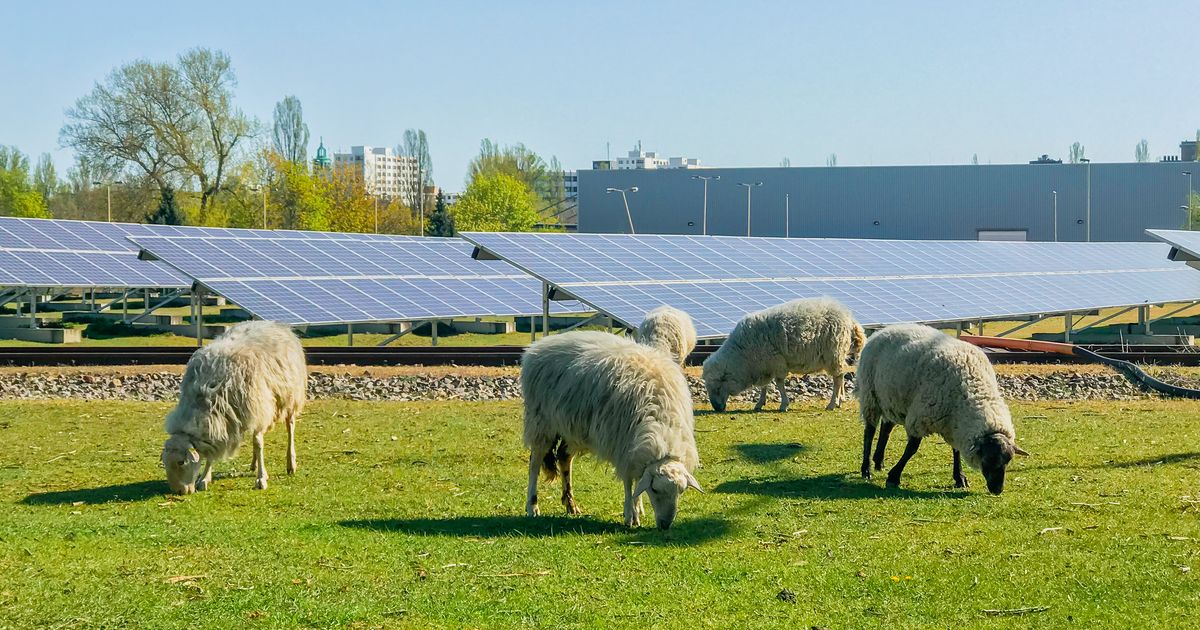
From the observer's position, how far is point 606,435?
33.1ft

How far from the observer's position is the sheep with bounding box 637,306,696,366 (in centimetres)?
1970

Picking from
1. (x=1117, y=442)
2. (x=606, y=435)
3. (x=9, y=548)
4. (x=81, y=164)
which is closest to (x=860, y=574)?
(x=606, y=435)

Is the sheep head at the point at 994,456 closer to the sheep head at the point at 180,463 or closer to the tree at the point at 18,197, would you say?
the sheep head at the point at 180,463

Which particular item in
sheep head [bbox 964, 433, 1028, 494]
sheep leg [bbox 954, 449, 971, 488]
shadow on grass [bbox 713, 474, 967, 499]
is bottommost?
shadow on grass [bbox 713, 474, 967, 499]

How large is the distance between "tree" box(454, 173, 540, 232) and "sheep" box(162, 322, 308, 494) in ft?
263

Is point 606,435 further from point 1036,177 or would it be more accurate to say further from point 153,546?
point 1036,177

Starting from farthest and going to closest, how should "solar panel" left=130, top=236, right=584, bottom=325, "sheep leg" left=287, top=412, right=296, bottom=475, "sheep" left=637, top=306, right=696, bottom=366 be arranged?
"solar panel" left=130, top=236, right=584, bottom=325 → "sheep" left=637, top=306, right=696, bottom=366 → "sheep leg" left=287, top=412, right=296, bottom=475

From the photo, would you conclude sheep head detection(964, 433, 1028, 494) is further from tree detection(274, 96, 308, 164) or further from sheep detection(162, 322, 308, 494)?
tree detection(274, 96, 308, 164)

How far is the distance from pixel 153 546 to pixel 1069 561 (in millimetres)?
6659

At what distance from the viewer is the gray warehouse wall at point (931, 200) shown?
84.9 metres

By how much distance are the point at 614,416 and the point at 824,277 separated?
24.2 m

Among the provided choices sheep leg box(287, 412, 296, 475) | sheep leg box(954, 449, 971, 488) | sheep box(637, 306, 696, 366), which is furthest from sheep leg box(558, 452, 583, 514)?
sheep box(637, 306, 696, 366)

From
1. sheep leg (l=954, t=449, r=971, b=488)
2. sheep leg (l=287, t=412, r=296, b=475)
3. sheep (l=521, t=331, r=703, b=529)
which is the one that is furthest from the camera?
sheep leg (l=287, t=412, r=296, b=475)

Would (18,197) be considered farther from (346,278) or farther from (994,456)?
(994,456)
